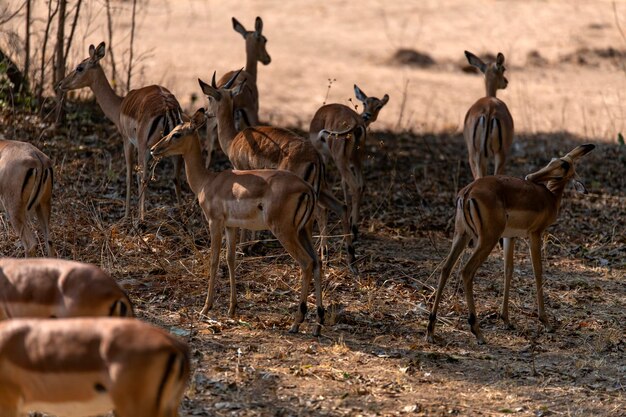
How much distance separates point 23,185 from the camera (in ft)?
25.4

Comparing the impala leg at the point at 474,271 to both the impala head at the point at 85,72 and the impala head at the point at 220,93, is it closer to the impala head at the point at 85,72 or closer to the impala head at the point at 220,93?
the impala head at the point at 220,93

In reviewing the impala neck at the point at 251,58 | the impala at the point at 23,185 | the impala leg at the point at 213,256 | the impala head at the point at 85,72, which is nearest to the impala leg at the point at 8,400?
the impala leg at the point at 213,256

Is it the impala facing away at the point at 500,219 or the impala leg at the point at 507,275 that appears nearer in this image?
the impala facing away at the point at 500,219

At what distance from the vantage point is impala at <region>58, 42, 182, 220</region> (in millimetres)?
9953

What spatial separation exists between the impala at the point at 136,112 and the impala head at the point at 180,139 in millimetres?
1244

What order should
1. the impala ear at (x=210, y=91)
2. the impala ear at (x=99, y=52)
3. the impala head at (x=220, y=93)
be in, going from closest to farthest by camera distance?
the impala ear at (x=210, y=91), the impala head at (x=220, y=93), the impala ear at (x=99, y=52)

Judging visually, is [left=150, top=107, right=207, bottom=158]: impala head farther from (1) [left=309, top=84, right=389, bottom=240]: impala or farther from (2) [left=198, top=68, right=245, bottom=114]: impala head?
(1) [left=309, top=84, right=389, bottom=240]: impala

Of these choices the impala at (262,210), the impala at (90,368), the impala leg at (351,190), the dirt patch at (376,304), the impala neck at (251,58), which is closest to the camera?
the impala at (90,368)

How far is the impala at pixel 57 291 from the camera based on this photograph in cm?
535

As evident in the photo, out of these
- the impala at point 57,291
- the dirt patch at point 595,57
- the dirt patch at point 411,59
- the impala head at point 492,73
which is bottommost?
the impala at point 57,291

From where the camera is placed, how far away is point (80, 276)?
5.40 metres

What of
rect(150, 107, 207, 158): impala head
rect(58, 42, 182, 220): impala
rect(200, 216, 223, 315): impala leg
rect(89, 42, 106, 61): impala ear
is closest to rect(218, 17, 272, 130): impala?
rect(58, 42, 182, 220): impala

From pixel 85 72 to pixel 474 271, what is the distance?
508cm

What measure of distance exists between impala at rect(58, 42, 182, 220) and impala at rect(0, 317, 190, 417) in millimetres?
4681
